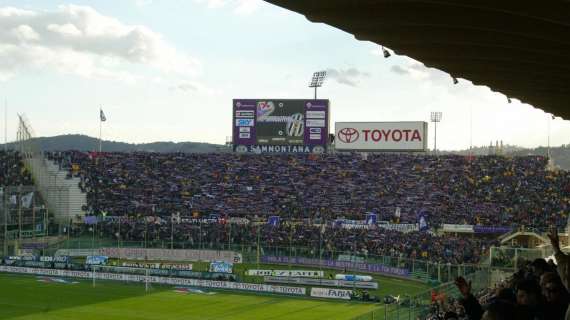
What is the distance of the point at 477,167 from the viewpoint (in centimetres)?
6750

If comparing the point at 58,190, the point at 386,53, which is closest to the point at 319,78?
the point at 58,190

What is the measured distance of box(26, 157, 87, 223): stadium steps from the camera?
64.6 meters

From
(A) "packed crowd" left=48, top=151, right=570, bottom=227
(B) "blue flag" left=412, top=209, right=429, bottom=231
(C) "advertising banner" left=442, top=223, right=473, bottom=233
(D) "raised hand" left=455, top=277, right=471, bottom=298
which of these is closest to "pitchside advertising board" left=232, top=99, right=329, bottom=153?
(A) "packed crowd" left=48, top=151, right=570, bottom=227

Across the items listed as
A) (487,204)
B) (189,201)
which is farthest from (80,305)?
(487,204)

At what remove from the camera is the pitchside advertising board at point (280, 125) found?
2739 inches

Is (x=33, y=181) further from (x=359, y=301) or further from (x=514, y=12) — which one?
(x=514, y=12)

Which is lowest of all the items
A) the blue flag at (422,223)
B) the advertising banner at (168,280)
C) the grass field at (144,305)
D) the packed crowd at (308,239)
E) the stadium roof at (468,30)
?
the grass field at (144,305)

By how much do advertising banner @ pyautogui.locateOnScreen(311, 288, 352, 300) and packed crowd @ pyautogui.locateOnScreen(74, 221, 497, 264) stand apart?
5.67m

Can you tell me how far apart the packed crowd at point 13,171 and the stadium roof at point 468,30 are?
6383cm

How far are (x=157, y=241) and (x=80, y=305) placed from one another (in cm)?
1442

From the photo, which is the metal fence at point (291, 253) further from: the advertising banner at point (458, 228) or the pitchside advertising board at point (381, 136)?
the pitchside advertising board at point (381, 136)

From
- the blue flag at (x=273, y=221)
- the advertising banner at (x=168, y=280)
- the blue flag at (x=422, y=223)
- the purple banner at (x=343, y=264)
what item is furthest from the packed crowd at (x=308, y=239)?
the advertising banner at (x=168, y=280)

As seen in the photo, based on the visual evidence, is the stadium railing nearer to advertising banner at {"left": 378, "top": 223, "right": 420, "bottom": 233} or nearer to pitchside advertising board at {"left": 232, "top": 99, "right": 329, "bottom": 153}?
advertising banner at {"left": 378, "top": 223, "right": 420, "bottom": 233}

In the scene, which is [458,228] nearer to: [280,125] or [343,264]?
[343,264]
